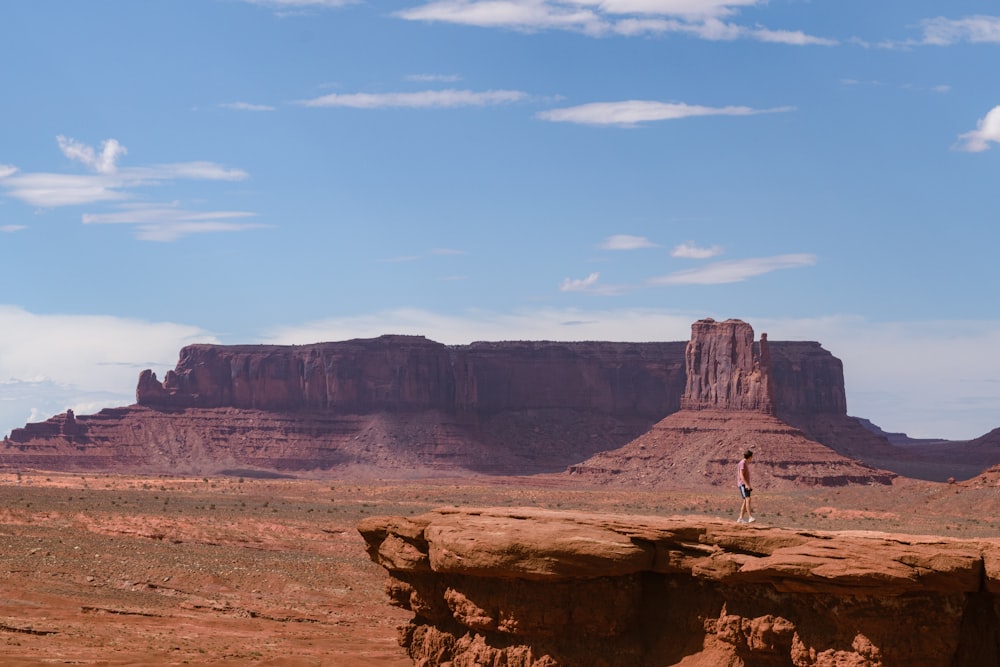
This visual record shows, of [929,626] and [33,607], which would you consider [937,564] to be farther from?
[33,607]

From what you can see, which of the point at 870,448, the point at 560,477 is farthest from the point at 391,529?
the point at 870,448

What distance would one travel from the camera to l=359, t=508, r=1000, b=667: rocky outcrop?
14008 mm

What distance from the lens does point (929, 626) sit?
554 inches

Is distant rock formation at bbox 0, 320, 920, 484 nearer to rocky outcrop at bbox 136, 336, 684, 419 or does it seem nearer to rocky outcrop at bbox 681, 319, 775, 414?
rocky outcrop at bbox 136, 336, 684, 419

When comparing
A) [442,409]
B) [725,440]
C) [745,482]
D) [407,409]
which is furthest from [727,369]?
[745,482]

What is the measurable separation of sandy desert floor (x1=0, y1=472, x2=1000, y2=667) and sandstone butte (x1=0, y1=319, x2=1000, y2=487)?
58509 millimetres

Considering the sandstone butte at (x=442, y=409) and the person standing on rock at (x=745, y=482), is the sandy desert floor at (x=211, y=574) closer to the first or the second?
the person standing on rock at (x=745, y=482)

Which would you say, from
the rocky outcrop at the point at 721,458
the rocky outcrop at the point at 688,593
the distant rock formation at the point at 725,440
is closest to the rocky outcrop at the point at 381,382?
the distant rock formation at the point at 725,440

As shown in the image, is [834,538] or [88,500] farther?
[88,500]

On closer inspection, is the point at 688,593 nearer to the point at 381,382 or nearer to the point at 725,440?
the point at 725,440

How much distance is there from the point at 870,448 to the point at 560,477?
37.8 m

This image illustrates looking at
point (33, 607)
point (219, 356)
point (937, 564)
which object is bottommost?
point (33, 607)

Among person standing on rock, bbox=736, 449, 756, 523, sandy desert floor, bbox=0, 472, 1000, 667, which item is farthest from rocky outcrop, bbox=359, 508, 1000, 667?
sandy desert floor, bbox=0, 472, 1000, 667

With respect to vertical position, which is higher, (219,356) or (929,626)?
(219,356)
